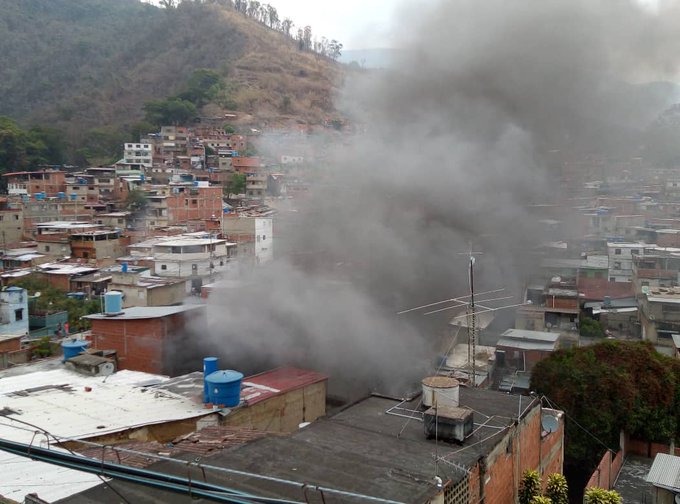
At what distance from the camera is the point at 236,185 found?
40250mm

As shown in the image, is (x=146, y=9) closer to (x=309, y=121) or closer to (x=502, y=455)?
(x=309, y=121)

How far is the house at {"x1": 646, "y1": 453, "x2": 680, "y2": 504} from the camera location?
8.55 meters

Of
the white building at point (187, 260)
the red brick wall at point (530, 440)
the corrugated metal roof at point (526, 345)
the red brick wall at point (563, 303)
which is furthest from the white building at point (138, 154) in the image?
the red brick wall at point (530, 440)

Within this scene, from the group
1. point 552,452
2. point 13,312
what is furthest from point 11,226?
point 552,452

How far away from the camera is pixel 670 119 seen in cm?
5062

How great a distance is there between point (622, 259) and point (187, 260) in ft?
53.6

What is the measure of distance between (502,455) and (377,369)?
6.22 metres

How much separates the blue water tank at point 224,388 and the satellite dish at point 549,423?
4.57 metres

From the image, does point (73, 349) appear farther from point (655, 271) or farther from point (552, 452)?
point (655, 271)

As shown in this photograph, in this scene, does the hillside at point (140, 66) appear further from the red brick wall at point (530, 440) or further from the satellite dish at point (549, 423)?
the red brick wall at point (530, 440)

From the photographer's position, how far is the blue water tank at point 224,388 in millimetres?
9679

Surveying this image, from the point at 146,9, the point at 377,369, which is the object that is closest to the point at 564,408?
the point at 377,369

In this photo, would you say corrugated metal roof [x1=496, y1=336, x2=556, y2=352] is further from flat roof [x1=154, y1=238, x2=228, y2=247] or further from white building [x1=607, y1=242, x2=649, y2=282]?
flat roof [x1=154, y1=238, x2=228, y2=247]

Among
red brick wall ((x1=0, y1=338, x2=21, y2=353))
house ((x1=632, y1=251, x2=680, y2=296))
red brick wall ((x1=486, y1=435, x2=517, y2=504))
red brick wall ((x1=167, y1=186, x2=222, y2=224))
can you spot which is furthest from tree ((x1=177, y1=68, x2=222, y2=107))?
red brick wall ((x1=486, y1=435, x2=517, y2=504))
